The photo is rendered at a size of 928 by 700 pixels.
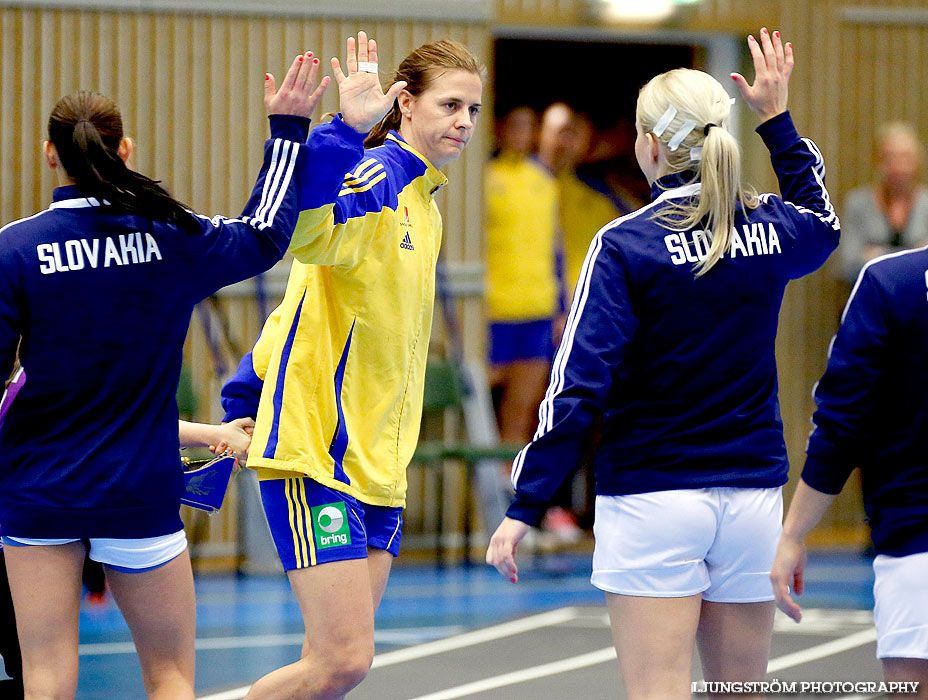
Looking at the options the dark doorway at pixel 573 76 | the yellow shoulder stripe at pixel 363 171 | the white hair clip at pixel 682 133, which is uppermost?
the dark doorway at pixel 573 76

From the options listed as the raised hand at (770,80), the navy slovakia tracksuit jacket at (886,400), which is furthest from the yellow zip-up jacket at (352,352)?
the navy slovakia tracksuit jacket at (886,400)

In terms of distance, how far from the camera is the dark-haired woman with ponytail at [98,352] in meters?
2.68

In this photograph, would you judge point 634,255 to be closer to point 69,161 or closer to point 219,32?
point 69,161

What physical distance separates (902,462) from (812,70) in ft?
20.0

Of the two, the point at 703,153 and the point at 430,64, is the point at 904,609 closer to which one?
the point at 703,153

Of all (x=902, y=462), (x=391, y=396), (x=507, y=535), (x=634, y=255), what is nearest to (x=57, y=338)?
(x=391, y=396)

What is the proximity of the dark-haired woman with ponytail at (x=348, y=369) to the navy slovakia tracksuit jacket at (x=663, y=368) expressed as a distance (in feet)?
2.11

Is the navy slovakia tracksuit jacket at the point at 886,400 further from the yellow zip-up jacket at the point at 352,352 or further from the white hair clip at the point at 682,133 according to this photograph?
the yellow zip-up jacket at the point at 352,352

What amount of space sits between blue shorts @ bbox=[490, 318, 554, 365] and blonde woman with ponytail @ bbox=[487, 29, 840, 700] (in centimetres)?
526

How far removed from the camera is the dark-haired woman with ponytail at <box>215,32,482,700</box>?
2.89 metres

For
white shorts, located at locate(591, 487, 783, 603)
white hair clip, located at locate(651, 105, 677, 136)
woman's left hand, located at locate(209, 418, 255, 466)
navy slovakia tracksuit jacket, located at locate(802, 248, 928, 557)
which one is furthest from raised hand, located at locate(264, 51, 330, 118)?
navy slovakia tracksuit jacket, located at locate(802, 248, 928, 557)

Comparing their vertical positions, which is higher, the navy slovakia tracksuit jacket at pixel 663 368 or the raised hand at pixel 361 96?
the raised hand at pixel 361 96

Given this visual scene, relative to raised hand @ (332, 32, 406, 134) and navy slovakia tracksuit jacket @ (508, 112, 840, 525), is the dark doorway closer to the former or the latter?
raised hand @ (332, 32, 406, 134)

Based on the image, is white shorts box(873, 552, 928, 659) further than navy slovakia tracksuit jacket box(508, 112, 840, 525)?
No
